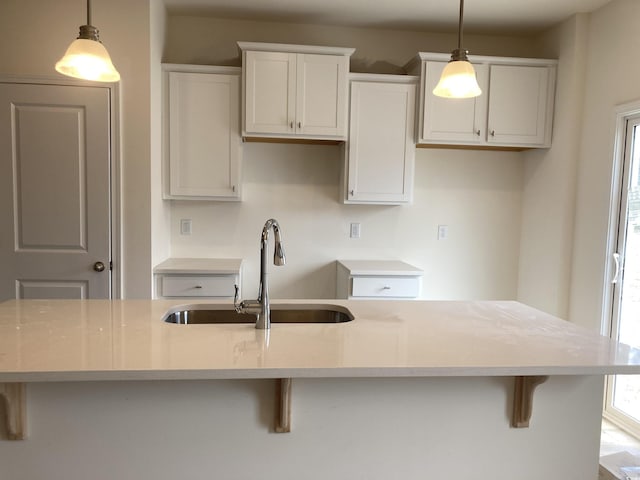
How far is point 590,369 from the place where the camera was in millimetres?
1293

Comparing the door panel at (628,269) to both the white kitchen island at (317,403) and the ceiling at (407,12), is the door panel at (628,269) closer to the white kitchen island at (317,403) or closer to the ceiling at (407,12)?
the ceiling at (407,12)

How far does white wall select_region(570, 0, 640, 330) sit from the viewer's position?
2.74m

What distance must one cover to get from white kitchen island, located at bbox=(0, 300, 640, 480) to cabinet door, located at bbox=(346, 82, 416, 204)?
5.70 feet

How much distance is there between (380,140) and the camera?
3223 mm

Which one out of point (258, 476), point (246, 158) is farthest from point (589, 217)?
point (258, 476)

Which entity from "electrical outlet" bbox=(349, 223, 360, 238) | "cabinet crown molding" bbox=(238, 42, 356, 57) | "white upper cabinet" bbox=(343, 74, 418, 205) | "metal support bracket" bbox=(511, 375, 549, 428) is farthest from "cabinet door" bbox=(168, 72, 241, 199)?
"metal support bracket" bbox=(511, 375, 549, 428)

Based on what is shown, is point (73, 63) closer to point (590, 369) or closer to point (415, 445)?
point (415, 445)

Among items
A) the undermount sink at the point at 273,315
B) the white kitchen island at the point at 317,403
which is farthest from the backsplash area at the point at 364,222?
the white kitchen island at the point at 317,403

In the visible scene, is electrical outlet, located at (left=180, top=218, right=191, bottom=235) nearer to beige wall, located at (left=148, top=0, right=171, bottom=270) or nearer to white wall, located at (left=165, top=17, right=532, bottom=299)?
white wall, located at (left=165, top=17, right=532, bottom=299)

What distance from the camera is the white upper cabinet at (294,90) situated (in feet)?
10.0

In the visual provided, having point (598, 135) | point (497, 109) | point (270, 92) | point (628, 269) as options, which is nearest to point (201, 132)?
point (270, 92)

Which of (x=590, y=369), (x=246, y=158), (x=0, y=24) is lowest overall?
(x=590, y=369)

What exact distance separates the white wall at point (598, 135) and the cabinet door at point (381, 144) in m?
1.20

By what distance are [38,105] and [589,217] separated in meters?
3.68
